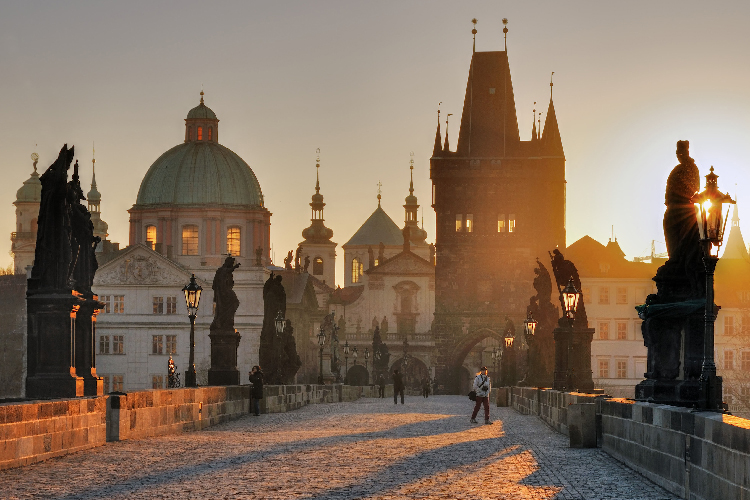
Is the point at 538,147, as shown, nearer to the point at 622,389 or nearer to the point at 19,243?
the point at 622,389

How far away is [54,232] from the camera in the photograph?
21.0 meters

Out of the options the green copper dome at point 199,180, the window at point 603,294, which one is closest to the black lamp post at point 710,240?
the window at point 603,294

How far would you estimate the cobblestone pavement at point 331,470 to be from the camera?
1347 centimetres

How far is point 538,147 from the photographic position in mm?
108500

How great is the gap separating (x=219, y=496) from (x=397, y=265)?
11561 cm

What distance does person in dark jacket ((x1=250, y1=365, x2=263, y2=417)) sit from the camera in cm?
3309

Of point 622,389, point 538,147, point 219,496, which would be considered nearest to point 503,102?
point 538,147

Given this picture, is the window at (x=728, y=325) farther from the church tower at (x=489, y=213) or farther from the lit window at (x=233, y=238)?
the lit window at (x=233, y=238)

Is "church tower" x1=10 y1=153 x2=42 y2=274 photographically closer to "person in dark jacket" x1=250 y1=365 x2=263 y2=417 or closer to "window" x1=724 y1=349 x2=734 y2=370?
"window" x1=724 y1=349 x2=734 y2=370

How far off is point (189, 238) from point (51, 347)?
316 feet

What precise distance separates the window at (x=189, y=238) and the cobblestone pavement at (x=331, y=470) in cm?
9257

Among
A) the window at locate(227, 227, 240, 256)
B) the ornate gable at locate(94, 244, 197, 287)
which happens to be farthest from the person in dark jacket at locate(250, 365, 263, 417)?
the window at locate(227, 227, 240, 256)

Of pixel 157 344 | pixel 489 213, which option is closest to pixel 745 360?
pixel 489 213

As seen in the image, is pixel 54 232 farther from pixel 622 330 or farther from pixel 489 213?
pixel 622 330
